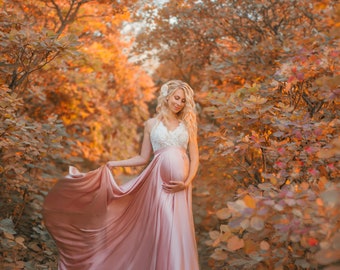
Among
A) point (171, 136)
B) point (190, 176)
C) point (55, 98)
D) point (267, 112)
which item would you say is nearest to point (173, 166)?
point (190, 176)

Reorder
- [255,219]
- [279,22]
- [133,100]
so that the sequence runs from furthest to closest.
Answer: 1. [133,100]
2. [279,22]
3. [255,219]

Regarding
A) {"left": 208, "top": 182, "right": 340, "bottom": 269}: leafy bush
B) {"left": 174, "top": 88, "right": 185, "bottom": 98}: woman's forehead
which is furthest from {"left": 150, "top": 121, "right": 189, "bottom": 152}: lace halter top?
{"left": 208, "top": 182, "right": 340, "bottom": 269}: leafy bush

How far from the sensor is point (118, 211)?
4.26 metres

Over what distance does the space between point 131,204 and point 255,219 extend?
6.57 ft

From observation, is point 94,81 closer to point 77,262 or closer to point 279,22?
point 279,22

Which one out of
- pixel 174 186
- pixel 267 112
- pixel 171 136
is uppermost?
pixel 267 112

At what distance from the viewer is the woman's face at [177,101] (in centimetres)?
426

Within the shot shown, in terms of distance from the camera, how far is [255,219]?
2.43 m

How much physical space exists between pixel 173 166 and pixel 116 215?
69 centimetres

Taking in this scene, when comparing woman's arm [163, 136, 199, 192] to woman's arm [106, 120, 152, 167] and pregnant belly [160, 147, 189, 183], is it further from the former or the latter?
woman's arm [106, 120, 152, 167]

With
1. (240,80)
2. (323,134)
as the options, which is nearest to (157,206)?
(323,134)

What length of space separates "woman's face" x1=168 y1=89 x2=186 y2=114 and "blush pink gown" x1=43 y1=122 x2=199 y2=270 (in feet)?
0.60

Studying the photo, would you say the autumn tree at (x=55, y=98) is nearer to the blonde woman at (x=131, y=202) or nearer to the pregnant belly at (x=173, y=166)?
the blonde woman at (x=131, y=202)

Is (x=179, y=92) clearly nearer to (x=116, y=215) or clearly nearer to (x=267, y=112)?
(x=267, y=112)
